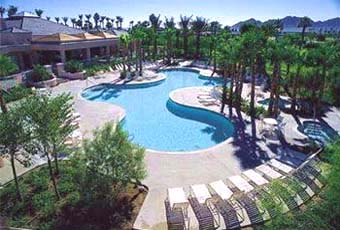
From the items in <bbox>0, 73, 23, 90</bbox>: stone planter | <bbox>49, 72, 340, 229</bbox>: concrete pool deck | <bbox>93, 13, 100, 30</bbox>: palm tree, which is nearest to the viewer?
<bbox>49, 72, 340, 229</bbox>: concrete pool deck

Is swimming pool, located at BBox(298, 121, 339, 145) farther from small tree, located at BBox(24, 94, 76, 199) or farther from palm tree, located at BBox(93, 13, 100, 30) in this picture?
palm tree, located at BBox(93, 13, 100, 30)

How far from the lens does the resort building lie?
36594 mm

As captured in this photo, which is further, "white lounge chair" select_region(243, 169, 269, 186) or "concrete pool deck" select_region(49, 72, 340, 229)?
"white lounge chair" select_region(243, 169, 269, 186)

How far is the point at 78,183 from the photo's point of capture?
1158cm

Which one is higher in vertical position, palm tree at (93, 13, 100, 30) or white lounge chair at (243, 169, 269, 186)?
palm tree at (93, 13, 100, 30)

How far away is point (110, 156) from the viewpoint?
11.4 m

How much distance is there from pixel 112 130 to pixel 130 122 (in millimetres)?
11363

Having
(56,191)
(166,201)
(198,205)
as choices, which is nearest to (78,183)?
(56,191)

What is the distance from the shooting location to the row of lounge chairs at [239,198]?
10.8 meters

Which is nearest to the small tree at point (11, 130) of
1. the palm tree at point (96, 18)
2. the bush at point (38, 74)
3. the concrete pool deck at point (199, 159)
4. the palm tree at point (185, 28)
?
the concrete pool deck at point (199, 159)

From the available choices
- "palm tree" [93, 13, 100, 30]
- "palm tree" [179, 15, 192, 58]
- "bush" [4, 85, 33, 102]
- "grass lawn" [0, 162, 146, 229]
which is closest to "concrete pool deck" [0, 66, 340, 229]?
"grass lawn" [0, 162, 146, 229]

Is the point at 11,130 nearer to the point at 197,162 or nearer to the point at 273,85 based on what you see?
the point at 197,162

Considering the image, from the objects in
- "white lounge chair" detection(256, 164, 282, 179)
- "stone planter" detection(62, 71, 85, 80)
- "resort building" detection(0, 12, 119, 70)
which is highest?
"resort building" detection(0, 12, 119, 70)

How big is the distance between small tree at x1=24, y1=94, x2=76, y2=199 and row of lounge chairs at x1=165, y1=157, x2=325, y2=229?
489cm
